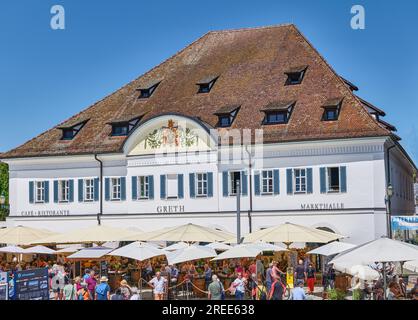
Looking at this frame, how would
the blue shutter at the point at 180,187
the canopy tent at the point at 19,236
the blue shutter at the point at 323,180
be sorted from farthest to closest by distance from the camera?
the blue shutter at the point at 180,187
the blue shutter at the point at 323,180
the canopy tent at the point at 19,236

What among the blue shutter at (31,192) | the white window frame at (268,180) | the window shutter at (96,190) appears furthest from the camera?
the blue shutter at (31,192)

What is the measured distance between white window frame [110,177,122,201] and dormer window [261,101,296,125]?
26.5 feet

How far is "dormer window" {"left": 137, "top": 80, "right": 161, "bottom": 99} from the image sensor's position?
3916cm

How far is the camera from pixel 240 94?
118 feet

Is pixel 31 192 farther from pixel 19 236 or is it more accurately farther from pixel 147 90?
pixel 19 236

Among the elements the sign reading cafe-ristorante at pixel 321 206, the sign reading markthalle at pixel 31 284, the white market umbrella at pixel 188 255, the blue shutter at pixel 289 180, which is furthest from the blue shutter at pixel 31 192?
the sign reading markthalle at pixel 31 284

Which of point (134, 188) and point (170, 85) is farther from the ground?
point (170, 85)

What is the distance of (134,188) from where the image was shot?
3647 centimetres

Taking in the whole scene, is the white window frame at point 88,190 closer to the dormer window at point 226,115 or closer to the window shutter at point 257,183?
the dormer window at point 226,115

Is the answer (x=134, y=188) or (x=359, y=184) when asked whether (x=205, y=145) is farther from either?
(x=359, y=184)

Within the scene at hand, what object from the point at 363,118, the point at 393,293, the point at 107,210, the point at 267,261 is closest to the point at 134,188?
the point at 107,210

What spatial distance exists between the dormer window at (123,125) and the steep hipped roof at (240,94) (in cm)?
40

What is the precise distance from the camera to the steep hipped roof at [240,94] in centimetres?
3294

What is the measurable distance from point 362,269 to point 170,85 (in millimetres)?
21236
